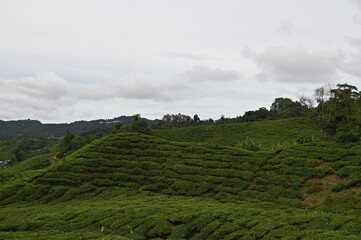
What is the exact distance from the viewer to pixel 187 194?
21500 mm

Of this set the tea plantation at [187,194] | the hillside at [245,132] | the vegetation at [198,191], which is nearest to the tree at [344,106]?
the vegetation at [198,191]

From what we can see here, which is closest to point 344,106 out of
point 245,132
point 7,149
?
point 245,132

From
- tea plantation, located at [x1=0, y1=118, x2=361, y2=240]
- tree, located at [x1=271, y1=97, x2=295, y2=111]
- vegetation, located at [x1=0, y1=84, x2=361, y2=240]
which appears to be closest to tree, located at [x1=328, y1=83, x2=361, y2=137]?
vegetation, located at [x1=0, y1=84, x2=361, y2=240]

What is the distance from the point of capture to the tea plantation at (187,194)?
1328cm

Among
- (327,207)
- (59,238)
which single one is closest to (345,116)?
(327,207)

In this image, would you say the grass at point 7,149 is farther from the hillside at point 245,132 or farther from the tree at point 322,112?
the tree at point 322,112

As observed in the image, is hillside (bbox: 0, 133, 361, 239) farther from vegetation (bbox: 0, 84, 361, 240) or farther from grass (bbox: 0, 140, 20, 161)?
grass (bbox: 0, 140, 20, 161)

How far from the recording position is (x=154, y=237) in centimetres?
1359

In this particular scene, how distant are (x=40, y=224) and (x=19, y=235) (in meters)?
2.36

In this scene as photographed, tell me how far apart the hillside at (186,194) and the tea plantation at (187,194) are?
0.06 meters

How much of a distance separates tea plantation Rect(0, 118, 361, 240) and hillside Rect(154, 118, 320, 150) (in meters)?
29.4

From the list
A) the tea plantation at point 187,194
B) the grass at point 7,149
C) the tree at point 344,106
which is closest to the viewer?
the tea plantation at point 187,194

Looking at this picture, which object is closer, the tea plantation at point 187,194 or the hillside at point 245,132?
the tea plantation at point 187,194

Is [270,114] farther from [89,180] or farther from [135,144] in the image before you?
[89,180]
